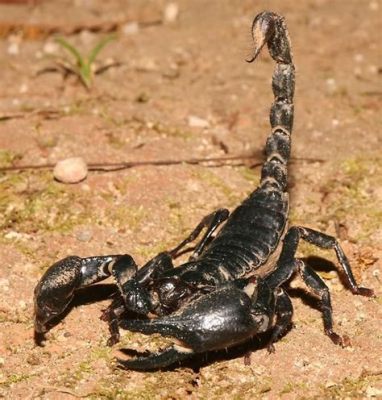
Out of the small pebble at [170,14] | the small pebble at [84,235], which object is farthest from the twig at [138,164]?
the small pebble at [170,14]

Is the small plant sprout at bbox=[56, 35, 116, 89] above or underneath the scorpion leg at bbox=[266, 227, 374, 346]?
above

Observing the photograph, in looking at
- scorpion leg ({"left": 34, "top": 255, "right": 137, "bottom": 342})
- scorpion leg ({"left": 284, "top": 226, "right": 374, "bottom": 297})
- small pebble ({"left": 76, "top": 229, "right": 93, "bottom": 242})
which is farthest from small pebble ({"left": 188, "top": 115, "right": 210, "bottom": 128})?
scorpion leg ({"left": 34, "top": 255, "right": 137, "bottom": 342})

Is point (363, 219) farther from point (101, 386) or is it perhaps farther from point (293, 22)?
point (293, 22)

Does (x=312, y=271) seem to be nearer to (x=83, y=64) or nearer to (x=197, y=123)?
(x=197, y=123)

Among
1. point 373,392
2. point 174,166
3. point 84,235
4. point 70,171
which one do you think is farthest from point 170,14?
point 373,392

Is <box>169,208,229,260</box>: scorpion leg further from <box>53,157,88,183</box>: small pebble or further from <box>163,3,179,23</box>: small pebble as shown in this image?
<box>163,3,179,23</box>: small pebble

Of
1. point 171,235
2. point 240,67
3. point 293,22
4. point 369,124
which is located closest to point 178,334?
point 171,235
